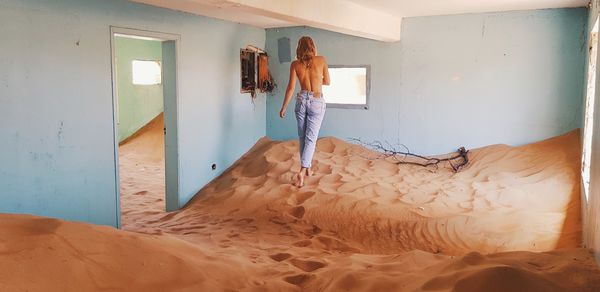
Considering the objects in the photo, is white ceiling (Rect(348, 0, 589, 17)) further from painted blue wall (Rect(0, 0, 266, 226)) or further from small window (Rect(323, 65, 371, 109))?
painted blue wall (Rect(0, 0, 266, 226))

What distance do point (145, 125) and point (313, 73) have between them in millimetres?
6688

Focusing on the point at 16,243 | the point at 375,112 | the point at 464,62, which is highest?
the point at 464,62

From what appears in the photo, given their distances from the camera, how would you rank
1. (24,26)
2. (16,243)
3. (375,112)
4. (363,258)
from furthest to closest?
(375,112)
(24,26)
(363,258)
(16,243)

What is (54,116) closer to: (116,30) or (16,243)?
(116,30)

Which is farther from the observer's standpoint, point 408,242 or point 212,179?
point 212,179

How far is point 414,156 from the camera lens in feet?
25.7

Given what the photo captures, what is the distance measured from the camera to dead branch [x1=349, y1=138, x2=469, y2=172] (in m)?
7.35

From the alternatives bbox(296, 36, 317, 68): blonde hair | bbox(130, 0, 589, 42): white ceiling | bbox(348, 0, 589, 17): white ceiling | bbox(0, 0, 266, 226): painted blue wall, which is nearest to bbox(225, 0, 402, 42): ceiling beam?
bbox(130, 0, 589, 42): white ceiling

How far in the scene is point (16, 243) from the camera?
249cm

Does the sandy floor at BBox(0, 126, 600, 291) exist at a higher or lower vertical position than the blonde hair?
lower

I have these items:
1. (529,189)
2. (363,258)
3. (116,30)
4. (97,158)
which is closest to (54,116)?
(97,158)

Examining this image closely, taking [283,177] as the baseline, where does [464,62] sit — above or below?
above

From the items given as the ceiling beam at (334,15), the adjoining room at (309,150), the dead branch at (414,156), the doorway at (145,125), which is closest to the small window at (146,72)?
the doorway at (145,125)

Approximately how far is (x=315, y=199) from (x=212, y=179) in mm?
2094
